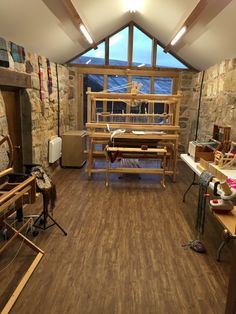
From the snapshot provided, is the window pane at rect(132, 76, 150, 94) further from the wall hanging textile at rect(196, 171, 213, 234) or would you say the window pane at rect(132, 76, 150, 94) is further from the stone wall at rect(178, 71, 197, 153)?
the wall hanging textile at rect(196, 171, 213, 234)

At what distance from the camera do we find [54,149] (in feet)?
18.0

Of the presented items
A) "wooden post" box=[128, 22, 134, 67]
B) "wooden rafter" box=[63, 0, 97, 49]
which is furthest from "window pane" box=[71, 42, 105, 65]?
"wooden rafter" box=[63, 0, 97, 49]

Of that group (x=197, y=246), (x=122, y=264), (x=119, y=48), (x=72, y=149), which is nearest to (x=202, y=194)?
(x=197, y=246)

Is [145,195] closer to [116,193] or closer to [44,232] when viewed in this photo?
[116,193]

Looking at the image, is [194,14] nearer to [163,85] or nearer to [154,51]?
[154,51]

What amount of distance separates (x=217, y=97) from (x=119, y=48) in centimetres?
307

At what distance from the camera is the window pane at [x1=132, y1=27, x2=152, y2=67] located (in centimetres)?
674

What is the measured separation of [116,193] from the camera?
15.5 feet

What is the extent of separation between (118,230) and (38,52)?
332 centimetres

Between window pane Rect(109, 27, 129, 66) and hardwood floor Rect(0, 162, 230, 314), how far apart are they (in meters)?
4.14

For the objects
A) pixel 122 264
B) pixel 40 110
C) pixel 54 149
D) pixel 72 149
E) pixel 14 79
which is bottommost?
pixel 122 264

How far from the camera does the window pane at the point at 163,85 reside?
23.3ft

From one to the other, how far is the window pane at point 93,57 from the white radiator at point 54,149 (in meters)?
2.36

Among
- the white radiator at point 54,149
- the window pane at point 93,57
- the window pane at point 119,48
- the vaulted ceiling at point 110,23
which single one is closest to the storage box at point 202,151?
the vaulted ceiling at point 110,23
